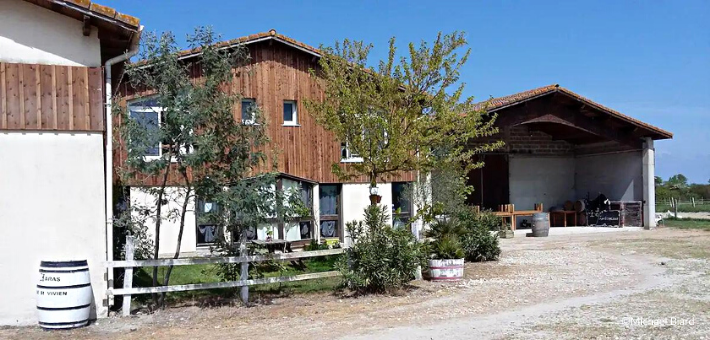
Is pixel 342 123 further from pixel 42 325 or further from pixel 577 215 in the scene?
pixel 577 215

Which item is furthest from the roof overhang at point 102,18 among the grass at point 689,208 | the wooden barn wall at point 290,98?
the grass at point 689,208

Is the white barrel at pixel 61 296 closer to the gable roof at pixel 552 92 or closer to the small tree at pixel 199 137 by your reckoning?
the small tree at pixel 199 137

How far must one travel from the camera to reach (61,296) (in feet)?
29.5

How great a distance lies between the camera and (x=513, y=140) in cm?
2877

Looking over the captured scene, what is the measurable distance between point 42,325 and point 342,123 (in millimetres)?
5924

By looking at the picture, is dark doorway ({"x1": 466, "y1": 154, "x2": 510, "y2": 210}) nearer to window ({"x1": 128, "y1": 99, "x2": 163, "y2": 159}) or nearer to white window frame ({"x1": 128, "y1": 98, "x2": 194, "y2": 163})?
window ({"x1": 128, "y1": 99, "x2": 163, "y2": 159})

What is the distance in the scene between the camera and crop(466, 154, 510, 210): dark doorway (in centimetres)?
2859

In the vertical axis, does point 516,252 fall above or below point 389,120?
below

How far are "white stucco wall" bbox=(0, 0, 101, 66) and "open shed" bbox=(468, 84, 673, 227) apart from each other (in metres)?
16.6

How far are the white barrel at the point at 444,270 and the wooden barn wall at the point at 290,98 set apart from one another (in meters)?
6.61

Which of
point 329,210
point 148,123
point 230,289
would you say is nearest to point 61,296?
point 148,123

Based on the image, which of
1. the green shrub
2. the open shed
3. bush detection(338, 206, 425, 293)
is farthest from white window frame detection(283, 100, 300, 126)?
bush detection(338, 206, 425, 293)

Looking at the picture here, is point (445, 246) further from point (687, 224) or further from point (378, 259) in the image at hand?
point (687, 224)

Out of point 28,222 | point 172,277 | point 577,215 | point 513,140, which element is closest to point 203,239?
point 172,277
